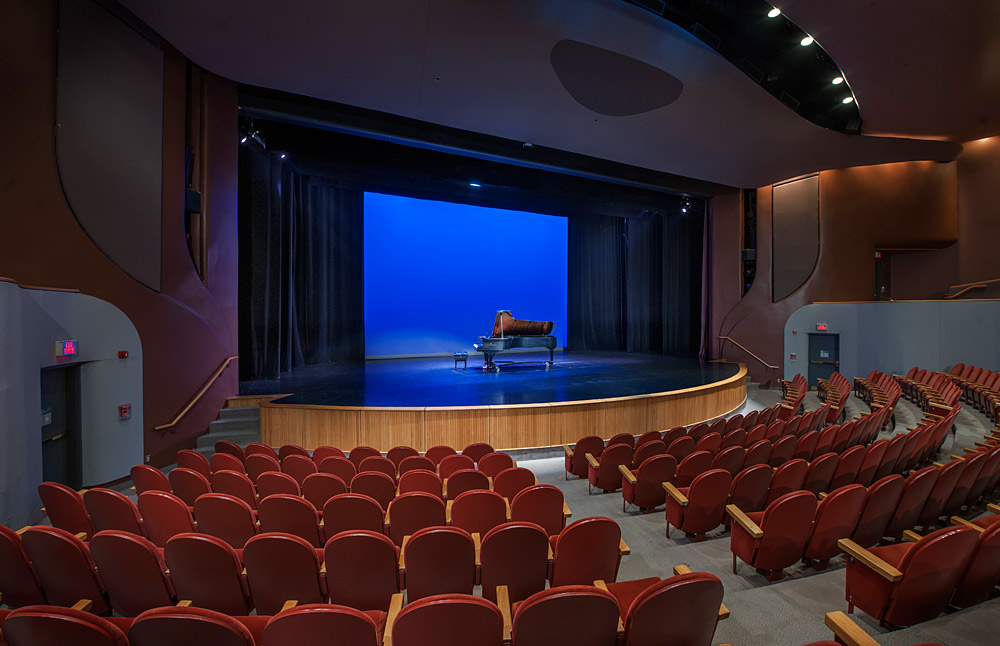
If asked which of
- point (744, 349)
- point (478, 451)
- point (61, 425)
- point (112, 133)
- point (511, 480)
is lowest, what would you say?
point (478, 451)

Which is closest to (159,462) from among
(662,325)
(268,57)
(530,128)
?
(268,57)

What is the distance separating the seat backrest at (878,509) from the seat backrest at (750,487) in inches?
22.7

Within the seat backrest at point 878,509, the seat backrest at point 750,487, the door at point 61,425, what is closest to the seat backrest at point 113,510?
the door at point 61,425

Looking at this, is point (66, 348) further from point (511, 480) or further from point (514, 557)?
point (514, 557)

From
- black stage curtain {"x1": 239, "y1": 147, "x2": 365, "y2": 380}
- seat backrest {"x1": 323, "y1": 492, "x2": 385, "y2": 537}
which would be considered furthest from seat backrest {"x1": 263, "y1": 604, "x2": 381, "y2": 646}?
black stage curtain {"x1": 239, "y1": 147, "x2": 365, "y2": 380}

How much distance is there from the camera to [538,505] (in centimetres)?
295

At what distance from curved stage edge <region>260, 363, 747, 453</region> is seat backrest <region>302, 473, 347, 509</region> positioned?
8.98 feet

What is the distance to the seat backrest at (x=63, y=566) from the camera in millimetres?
2111

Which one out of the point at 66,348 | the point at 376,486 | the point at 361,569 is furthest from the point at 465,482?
the point at 66,348

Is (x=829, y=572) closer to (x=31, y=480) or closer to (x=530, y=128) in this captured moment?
(x=31, y=480)

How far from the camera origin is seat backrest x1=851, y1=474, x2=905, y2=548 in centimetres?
269

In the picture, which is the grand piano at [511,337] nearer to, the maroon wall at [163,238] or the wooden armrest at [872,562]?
the maroon wall at [163,238]

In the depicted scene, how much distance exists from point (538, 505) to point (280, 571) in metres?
1.53

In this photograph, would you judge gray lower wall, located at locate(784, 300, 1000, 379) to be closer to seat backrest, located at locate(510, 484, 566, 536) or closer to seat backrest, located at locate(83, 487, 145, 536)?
seat backrest, located at locate(510, 484, 566, 536)
